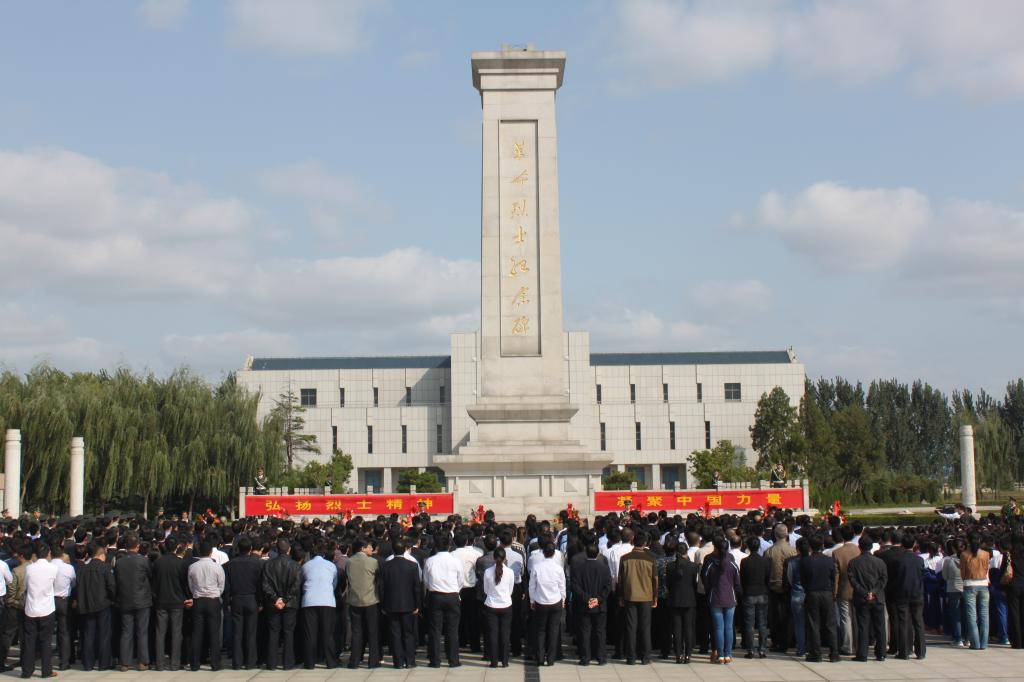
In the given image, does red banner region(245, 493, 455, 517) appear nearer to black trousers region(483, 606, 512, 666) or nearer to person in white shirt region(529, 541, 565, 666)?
black trousers region(483, 606, 512, 666)

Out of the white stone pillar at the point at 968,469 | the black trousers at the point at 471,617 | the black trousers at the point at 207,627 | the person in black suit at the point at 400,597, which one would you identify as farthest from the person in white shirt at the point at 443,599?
the white stone pillar at the point at 968,469

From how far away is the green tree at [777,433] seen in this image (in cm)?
6044

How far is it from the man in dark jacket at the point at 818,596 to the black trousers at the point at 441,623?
3.62 m

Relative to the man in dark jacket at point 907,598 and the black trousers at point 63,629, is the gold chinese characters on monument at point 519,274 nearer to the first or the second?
the man in dark jacket at point 907,598

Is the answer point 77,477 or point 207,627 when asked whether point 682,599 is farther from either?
point 77,477

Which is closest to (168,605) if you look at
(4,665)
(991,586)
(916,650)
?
(4,665)

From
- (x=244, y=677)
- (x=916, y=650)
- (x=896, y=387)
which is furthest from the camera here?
(x=896, y=387)

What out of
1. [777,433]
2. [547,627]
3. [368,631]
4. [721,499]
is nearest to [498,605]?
[547,627]

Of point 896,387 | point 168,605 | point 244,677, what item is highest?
point 896,387

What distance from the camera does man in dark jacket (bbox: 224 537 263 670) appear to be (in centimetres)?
1112

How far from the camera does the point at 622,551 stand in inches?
465

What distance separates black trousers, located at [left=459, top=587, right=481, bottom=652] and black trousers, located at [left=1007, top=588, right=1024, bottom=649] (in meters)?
5.84

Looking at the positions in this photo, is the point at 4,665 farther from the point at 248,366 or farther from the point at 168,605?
the point at 248,366

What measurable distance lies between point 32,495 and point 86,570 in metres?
25.6
